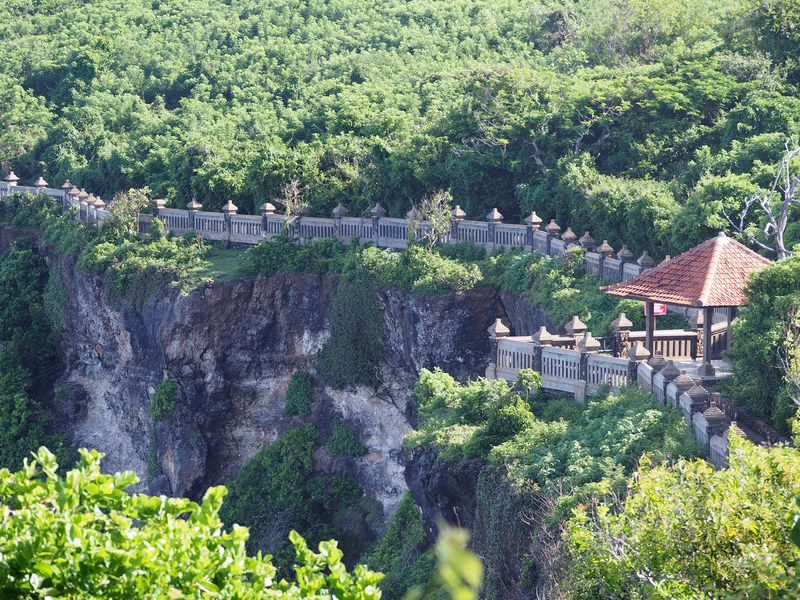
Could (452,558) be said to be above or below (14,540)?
above

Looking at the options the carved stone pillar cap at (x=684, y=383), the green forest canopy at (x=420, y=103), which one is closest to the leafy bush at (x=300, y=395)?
the green forest canopy at (x=420, y=103)

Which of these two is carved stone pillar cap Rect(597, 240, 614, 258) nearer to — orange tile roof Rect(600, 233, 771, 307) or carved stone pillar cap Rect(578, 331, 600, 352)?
orange tile roof Rect(600, 233, 771, 307)

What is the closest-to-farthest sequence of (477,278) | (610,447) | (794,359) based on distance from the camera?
(794,359), (610,447), (477,278)

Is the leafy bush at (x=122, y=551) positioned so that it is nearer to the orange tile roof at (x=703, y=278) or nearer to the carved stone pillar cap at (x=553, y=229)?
the orange tile roof at (x=703, y=278)

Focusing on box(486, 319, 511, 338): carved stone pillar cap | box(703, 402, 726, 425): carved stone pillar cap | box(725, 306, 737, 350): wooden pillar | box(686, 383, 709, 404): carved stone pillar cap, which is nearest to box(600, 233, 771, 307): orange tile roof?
box(725, 306, 737, 350): wooden pillar

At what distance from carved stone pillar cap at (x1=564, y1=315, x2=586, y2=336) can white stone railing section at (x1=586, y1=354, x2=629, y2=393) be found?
5.53 ft

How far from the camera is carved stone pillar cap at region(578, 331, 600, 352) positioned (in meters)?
31.2

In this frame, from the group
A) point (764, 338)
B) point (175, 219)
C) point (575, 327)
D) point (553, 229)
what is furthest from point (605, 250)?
point (175, 219)

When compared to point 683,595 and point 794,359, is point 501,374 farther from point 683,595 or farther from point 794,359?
point 683,595

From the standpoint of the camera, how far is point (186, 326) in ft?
150

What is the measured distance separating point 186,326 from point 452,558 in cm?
3696

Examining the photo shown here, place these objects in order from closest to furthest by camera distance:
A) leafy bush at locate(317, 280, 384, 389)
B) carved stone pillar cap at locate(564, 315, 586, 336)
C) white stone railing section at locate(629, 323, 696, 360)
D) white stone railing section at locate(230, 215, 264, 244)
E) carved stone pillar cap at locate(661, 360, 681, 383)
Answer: carved stone pillar cap at locate(661, 360, 681, 383)
white stone railing section at locate(629, 323, 696, 360)
carved stone pillar cap at locate(564, 315, 586, 336)
leafy bush at locate(317, 280, 384, 389)
white stone railing section at locate(230, 215, 264, 244)

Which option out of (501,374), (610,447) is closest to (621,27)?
(501,374)

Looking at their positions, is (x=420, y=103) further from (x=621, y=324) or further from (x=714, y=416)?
(x=714, y=416)
